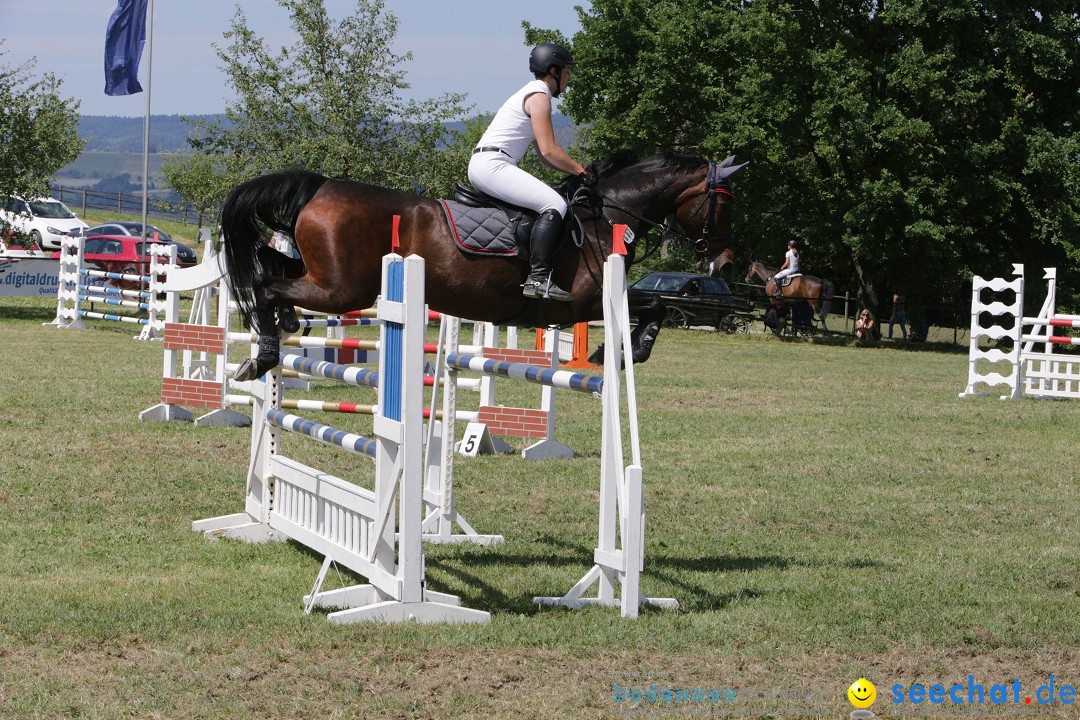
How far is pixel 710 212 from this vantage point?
6457mm

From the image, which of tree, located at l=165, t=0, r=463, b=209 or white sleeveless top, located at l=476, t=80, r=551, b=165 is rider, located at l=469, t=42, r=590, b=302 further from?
tree, located at l=165, t=0, r=463, b=209

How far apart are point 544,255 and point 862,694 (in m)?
2.83

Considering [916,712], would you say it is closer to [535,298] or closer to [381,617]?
[381,617]

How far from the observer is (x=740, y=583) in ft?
17.9


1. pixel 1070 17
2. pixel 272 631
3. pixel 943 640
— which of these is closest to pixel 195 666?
pixel 272 631

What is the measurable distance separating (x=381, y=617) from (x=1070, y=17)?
91.4 ft

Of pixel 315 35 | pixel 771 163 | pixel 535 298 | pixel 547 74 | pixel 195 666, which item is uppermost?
pixel 315 35

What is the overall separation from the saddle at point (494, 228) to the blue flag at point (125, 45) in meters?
21.1

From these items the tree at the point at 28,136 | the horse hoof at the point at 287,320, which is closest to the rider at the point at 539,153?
the horse hoof at the point at 287,320

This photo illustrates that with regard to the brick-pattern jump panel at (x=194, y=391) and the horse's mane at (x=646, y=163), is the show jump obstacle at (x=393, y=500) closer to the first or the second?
the horse's mane at (x=646, y=163)

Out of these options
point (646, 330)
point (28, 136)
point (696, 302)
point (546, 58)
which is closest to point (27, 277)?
point (28, 136)

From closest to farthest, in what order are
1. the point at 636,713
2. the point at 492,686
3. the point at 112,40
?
the point at 636,713 < the point at 492,686 < the point at 112,40

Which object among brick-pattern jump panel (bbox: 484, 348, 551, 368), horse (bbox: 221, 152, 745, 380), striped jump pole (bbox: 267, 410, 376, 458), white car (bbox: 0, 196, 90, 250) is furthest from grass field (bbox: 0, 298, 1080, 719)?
white car (bbox: 0, 196, 90, 250)

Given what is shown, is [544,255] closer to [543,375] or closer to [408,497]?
[543,375]
